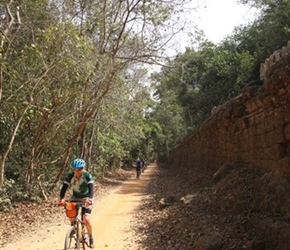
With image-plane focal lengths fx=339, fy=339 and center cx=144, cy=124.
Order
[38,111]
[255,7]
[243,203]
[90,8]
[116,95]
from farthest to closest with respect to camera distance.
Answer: [255,7], [116,95], [90,8], [38,111], [243,203]

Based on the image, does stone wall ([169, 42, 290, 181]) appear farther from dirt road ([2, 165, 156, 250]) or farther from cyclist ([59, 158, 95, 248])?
cyclist ([59, 158, 95, 248])

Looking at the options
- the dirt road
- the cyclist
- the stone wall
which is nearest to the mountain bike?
the cyclist

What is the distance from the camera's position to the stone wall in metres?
6.95

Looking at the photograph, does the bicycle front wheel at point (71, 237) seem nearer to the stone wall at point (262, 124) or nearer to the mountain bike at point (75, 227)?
the mountain bike at point (75, 227)

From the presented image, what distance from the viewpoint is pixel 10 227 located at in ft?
30.8

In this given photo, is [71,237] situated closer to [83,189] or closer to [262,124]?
[83,189]

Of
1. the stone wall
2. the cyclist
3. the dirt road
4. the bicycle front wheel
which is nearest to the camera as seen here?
the bicycle front wheel

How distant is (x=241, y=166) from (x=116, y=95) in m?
7.84

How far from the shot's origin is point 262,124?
27.4ft

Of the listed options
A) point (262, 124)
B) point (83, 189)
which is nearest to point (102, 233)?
point (83, 189)

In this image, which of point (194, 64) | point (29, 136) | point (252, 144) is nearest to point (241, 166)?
point (252, 144)

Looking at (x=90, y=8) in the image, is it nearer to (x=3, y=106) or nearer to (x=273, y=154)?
(x=3, y=106)

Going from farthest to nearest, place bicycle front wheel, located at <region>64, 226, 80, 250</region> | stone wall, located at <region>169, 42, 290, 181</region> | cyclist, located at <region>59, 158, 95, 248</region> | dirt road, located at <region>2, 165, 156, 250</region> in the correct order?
dirt road, located at <region>2, 165, 156, 250</region> < stone wall, located at <region>169, 42, 290, 181</region> < cyclist, located at <region>59, 158, 95, 248</region> < bicycle front wheel, located at <region>64, 226, 80, 250</region>

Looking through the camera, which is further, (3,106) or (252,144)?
(3,106)
